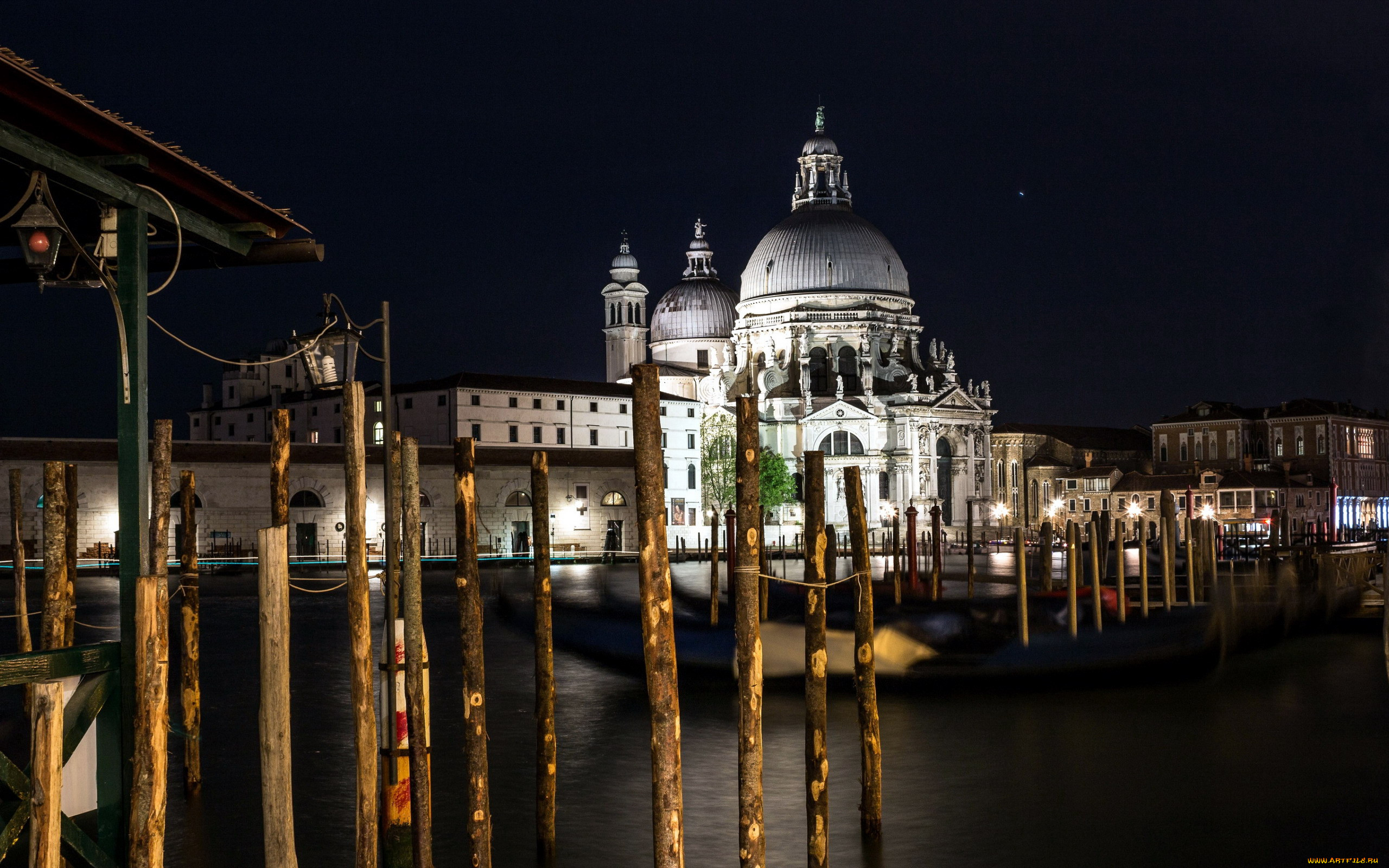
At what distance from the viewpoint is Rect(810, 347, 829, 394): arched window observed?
58781 mm

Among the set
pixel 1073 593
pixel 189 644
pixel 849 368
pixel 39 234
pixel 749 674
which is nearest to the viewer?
pixel 39 234

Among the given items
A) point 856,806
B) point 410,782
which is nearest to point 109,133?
point 410,782

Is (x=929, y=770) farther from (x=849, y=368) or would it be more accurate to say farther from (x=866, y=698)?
(x=849, y=368)

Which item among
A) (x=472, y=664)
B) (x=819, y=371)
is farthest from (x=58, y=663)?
(x=819, y=371)

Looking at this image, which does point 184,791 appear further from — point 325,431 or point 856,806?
point 325,431

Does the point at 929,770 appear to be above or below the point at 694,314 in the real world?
below

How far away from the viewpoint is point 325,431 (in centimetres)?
4706

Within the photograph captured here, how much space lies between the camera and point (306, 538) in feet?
122

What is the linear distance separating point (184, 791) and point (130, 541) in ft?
18.0

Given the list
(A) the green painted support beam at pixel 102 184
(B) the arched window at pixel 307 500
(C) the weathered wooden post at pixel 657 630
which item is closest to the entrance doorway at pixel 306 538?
(B) the arched window at pixel 307 500

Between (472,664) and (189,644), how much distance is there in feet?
9.56

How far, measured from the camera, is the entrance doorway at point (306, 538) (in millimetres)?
36906

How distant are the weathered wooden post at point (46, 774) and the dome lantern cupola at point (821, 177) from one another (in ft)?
195

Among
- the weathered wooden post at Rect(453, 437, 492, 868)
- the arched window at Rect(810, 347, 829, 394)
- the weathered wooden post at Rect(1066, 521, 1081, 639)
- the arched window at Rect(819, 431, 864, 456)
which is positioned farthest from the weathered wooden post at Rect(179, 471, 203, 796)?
the arched window at Rect(810, 347, 829, 394)
